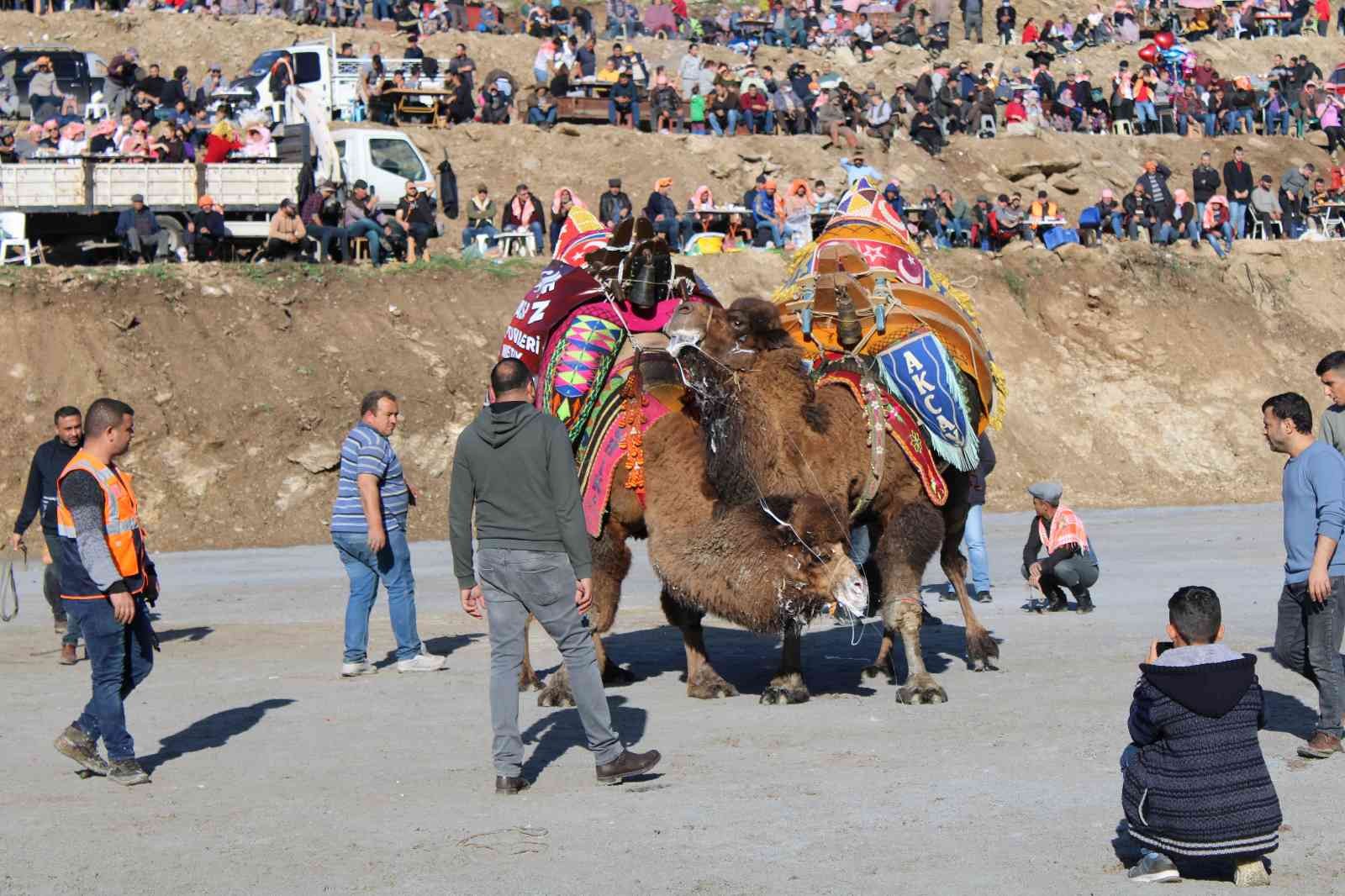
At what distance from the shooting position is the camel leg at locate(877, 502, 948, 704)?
10.8 meters

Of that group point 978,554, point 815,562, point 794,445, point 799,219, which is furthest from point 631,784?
point 799,219

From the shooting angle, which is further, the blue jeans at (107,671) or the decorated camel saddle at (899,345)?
the decorated camel saddle at (899,345)

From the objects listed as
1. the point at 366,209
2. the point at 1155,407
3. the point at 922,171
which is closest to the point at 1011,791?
the point at 366,209

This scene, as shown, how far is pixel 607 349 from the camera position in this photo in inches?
441

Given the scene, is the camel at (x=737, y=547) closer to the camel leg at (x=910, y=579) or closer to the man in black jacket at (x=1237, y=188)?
the camel leg at (x=910, y=579)

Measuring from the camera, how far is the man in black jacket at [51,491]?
43.7ft

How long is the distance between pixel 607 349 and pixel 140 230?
18.0 m

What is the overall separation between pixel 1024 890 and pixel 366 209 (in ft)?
78.1

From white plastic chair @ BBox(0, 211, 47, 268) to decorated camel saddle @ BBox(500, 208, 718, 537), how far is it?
1672 centimetres

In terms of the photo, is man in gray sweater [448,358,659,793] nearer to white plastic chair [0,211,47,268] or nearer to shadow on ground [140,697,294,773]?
shadow on ground [140,697,294,773]

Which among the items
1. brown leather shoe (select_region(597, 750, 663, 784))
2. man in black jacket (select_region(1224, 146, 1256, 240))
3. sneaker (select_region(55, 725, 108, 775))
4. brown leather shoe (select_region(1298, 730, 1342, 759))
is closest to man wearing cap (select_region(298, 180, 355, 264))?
sneaker (select_region(55, 725, 108, 775))

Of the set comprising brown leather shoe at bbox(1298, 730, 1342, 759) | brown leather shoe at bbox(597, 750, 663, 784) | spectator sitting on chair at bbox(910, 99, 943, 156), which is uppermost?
spectator sitting on chair at bbox(910, 99, 943, 156)

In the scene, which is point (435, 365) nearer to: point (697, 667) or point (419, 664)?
point (419, 664)

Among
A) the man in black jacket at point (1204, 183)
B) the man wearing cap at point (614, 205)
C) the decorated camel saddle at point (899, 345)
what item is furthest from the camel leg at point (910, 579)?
the man in black jacket at point (1204, 183)
